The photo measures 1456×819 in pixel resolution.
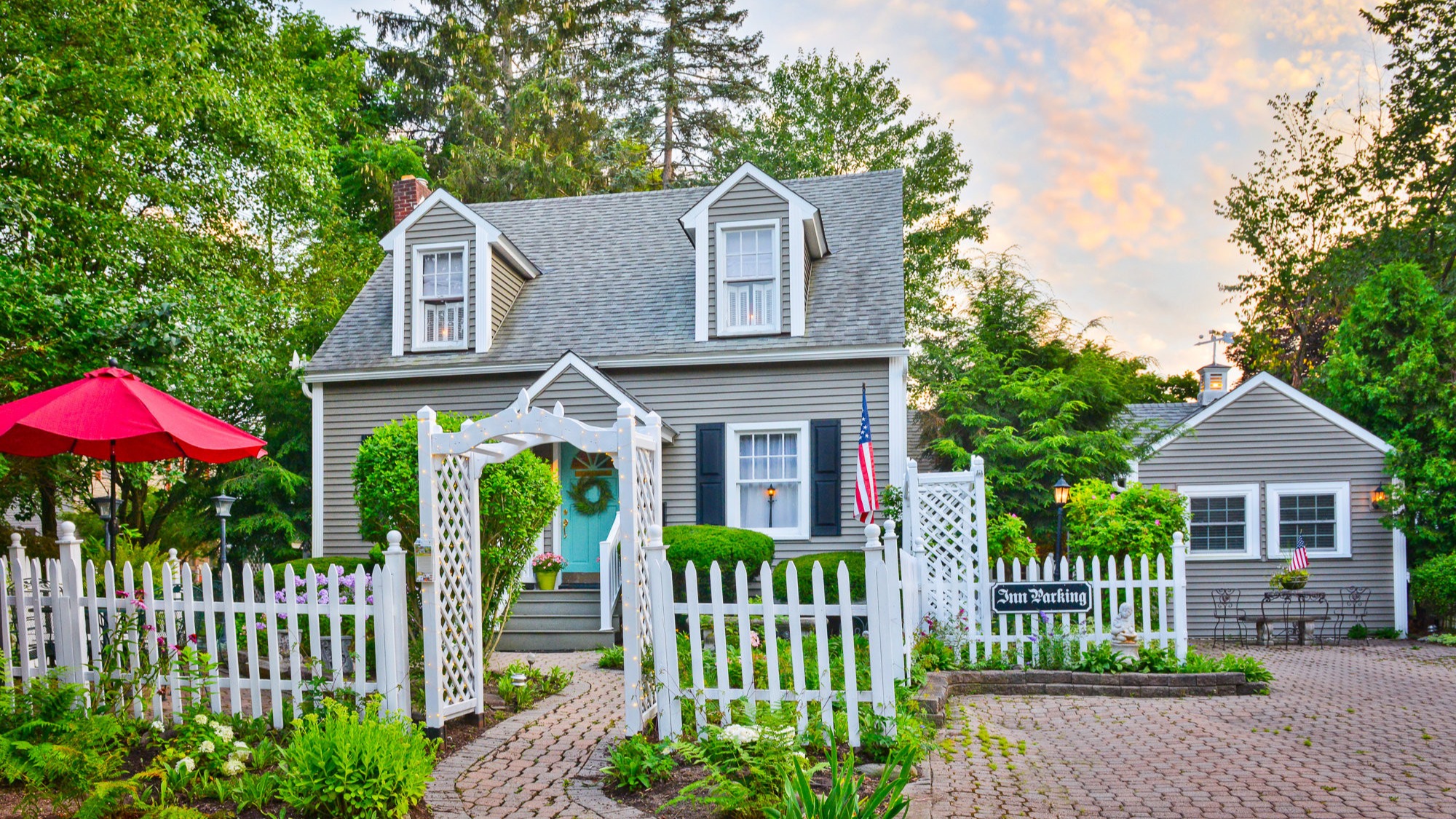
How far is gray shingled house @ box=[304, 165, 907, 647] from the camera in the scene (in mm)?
12562

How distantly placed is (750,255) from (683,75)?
1673cm

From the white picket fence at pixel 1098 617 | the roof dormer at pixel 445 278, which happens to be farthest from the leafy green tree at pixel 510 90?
the white picket fence at pixel 1098 617

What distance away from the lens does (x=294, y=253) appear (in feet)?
61.6

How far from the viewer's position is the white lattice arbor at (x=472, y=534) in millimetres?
5883

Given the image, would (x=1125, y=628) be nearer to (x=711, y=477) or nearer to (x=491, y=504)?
(x=711, y=477)

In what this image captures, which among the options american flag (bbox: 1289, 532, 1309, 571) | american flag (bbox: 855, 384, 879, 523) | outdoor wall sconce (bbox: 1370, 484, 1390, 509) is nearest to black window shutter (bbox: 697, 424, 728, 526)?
american flag (bbox: 855, 384, 879, 523)

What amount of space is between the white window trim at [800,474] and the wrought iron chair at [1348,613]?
8.72m

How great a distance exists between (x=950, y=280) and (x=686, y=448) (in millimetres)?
13085

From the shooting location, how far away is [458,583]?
658 centimetres

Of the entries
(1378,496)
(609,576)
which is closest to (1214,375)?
(1378,496)

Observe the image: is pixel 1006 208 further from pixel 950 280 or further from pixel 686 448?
pixel 686 448

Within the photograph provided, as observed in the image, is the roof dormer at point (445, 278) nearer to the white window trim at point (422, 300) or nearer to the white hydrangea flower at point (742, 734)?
the white window trim at point (422, 300)

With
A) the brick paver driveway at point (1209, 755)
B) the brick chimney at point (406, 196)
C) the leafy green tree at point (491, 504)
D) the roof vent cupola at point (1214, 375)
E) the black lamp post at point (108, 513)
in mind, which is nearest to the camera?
the brick paver driveway at point (1209, 755)

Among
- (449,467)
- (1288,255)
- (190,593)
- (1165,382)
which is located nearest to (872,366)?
(449,467)
